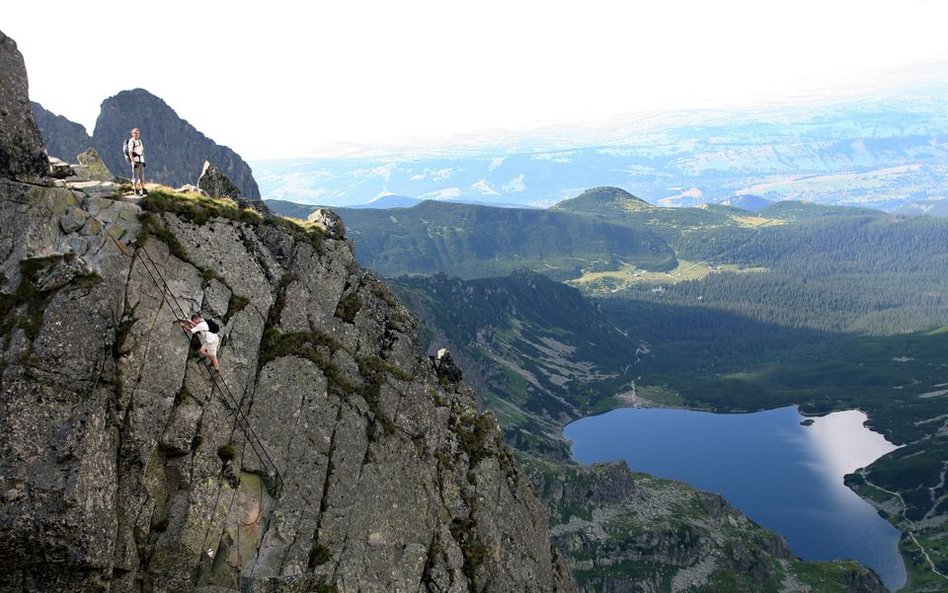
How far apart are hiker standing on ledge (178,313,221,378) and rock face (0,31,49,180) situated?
9.46 m

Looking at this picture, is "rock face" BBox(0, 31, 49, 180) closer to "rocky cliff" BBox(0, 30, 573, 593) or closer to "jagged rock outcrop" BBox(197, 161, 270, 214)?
"rocky cliff" BBox(0, 30, 573, 593)

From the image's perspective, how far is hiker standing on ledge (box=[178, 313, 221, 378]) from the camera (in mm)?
25859

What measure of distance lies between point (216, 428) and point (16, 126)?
52.2 feet

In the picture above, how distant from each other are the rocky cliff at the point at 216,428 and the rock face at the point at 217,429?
0.24 ft

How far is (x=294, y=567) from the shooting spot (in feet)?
82.5

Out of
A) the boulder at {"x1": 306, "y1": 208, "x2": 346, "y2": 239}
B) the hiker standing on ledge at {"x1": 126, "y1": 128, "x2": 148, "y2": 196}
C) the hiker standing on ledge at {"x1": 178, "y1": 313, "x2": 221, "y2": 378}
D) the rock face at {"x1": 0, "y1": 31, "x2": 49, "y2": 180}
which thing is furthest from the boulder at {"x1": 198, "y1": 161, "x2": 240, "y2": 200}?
the hiker standing on ledge at {"x1": 178, "y1": 313, "x2": 221, "y2": 378}

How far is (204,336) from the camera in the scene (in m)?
26.0

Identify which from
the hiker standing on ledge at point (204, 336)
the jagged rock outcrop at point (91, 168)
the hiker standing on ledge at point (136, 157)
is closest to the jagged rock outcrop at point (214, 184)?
the jagged rock outcrop at point (91, 168)

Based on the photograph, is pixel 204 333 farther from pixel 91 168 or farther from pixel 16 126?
pixel 91 168

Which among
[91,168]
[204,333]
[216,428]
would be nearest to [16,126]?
[91,168]

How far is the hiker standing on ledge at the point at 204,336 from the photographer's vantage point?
25859 millimetres

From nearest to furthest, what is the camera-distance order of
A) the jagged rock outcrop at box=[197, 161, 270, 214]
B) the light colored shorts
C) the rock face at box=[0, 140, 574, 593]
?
the rock face at box=[0, 140, 574, 593] < the light colored shorts < the jagged rock outcrop at box=[197, 161, 270, 214]

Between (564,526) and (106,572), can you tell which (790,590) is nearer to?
(564,526)

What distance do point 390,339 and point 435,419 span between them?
5714mm
